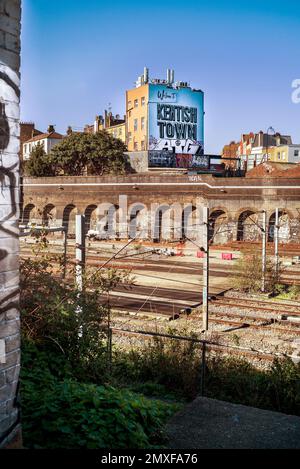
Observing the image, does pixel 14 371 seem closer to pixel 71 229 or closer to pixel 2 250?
pixel 2 250

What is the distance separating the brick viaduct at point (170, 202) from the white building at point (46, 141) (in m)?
19.3

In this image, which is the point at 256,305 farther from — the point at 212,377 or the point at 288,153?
the point at 288,153

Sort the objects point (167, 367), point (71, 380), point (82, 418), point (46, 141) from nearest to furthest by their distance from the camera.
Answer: point (82, 418)
point (71, 380)
point (167, 367)
point (46, 141)

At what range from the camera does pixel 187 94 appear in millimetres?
58469

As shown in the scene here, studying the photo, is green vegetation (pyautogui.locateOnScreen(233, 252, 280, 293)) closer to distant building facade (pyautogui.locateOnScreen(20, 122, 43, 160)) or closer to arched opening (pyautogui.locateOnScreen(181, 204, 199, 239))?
arched opening (pyautogui.locateOnScreen(181, 204, 199, 239))

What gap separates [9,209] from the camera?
153 inches

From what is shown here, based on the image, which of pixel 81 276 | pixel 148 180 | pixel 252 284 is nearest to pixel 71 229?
pixel 148 180

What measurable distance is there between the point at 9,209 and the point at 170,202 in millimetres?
32885

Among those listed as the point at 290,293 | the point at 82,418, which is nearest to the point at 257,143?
the point at 290,293

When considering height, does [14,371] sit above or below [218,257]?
above

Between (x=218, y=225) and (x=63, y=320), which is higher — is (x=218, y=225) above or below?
below

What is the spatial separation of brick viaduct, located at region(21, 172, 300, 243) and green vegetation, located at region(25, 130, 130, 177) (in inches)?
183

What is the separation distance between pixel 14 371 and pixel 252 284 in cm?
1778
